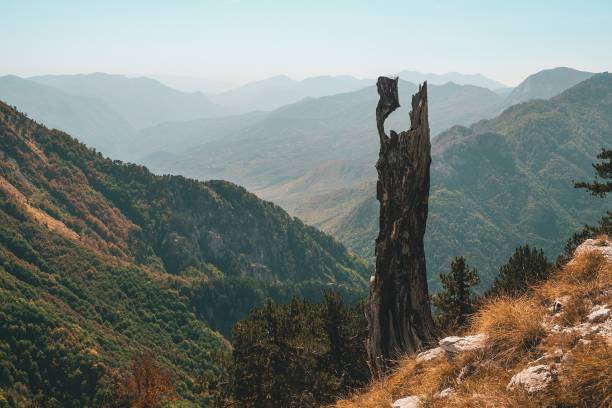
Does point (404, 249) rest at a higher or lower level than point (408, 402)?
higher

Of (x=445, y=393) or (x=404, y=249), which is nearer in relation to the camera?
(x=445, y=393)

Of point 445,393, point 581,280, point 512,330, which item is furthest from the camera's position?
point 581,280

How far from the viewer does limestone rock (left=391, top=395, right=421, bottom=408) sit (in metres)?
12.5

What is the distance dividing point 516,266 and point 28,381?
129 metres

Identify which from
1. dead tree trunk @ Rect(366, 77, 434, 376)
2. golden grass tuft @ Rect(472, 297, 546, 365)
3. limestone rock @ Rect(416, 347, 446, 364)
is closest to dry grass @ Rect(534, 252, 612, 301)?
golden grass tuft @ Rect(472, 297, 546, 365)

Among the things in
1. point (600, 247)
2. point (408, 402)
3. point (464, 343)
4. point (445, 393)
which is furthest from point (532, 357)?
point (600, 247)

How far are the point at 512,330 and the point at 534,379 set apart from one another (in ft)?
8.17

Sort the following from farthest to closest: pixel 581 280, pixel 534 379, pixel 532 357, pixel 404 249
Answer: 1. pixel 404 249
2. pixel 581 280
3. pixel 532 357
4. pixel 534 379

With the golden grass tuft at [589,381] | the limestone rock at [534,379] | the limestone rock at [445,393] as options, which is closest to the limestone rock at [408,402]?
the limestone rock at [445,393]

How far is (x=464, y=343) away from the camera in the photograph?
14.0 metres

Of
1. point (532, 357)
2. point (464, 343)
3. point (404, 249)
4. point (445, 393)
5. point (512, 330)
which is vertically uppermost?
point (404, 249)

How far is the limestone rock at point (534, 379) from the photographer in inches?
407

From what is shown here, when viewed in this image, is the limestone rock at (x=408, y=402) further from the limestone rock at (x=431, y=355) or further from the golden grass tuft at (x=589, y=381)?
the golden grass tuft at (x=589, y=381)

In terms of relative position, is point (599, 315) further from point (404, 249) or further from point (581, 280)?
point (404, 249)
